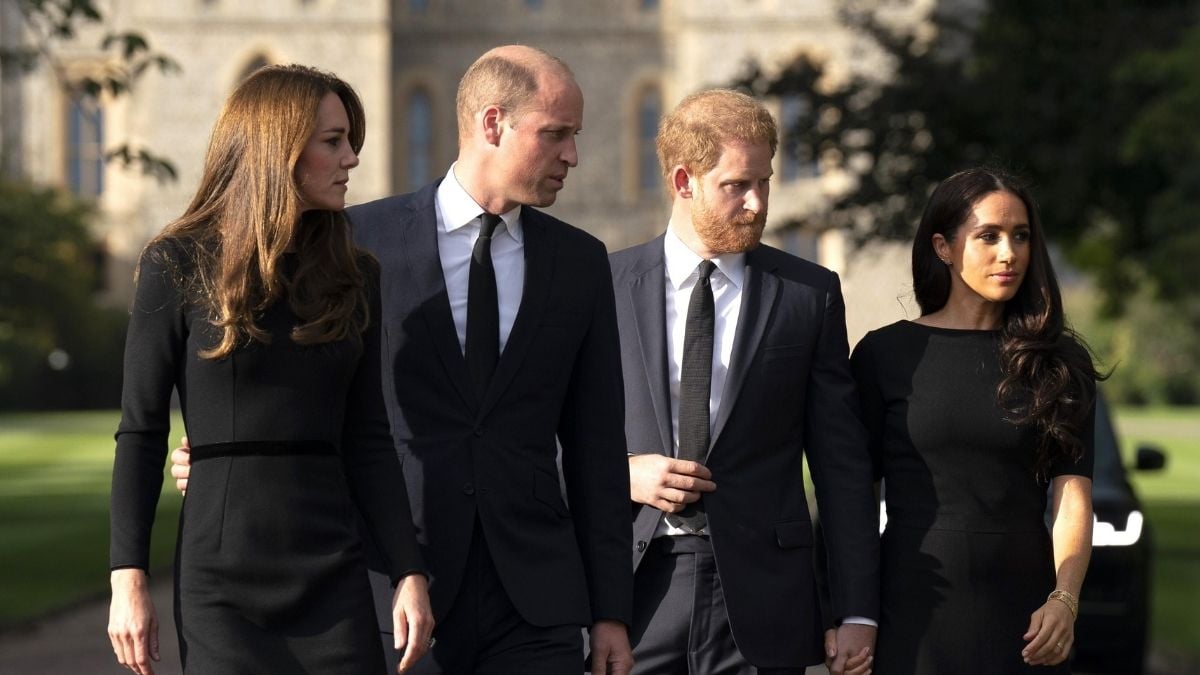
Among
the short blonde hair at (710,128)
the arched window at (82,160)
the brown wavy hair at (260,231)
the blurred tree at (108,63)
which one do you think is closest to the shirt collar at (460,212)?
the short blonde hair at (710,128)

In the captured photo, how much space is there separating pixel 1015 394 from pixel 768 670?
2.88 ft

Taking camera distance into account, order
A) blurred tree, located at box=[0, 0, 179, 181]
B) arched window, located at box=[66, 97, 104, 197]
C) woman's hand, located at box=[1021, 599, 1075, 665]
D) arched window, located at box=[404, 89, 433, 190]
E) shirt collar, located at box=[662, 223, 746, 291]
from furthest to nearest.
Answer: arched window, located at box=[404, 89, 433, 190] → arched window, located at box=[66, 97, 104, 197] → blurred tree, located at box=[0, 0, 179, 181] → shirt collar, located at box=[662, 223, 746, 291] → woman's hand, located at box=[1021, 599, 1075, 665]

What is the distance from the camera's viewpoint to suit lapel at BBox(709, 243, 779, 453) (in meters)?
4.95

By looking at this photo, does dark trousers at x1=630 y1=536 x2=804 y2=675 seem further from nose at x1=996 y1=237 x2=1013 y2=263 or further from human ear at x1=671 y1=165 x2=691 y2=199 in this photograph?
nose at x1=996 y1=237 x2=1013 y2=263

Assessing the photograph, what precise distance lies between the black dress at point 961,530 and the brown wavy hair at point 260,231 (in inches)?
60.0

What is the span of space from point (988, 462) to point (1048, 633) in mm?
419

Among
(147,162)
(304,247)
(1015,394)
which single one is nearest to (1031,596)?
(1015,394)

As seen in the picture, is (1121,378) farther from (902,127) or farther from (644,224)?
(902,127)

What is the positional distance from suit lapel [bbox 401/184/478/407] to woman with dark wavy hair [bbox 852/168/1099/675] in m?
1.15

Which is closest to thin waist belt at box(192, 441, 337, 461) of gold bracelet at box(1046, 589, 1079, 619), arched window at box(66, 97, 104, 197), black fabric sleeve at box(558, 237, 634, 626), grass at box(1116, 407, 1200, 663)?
black fabric sleeve at box(558, 237, 634, 626)

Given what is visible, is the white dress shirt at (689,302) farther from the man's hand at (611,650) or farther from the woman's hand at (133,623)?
the woman's hand at (133,623)

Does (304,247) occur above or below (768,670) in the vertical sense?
above

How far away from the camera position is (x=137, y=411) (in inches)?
156

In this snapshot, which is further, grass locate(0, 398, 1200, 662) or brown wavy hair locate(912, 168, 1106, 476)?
grass locate(0, 398, 1200, 662)
